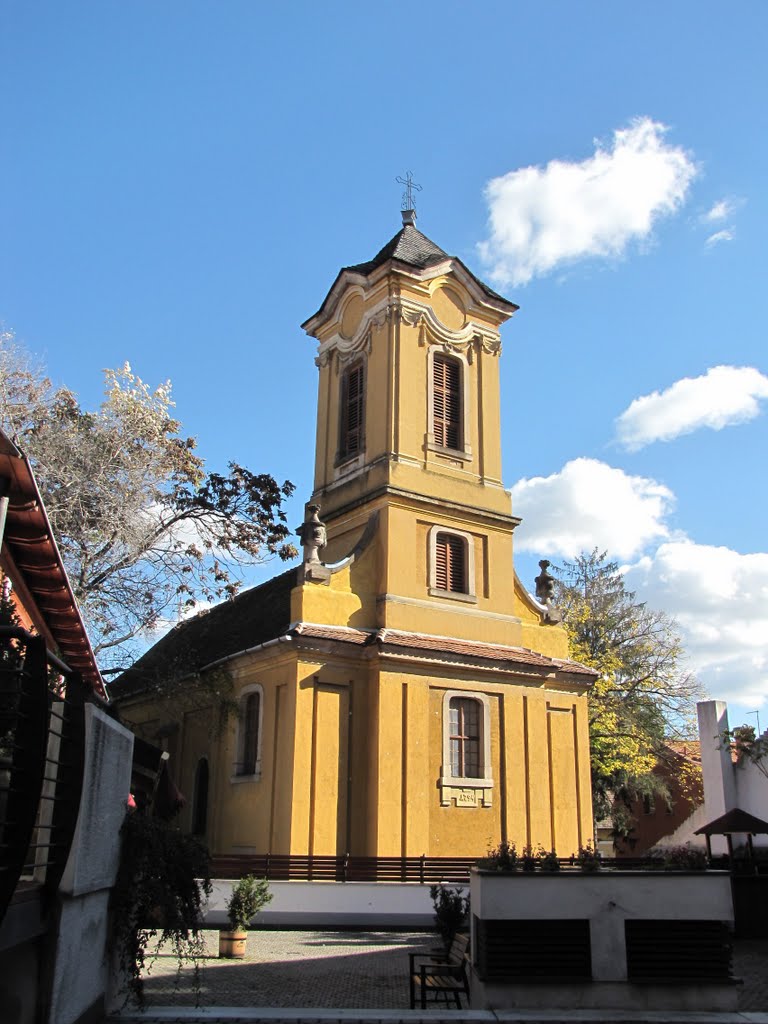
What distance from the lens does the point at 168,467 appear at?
82.0 feet

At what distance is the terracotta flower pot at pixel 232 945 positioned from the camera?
14.7 m

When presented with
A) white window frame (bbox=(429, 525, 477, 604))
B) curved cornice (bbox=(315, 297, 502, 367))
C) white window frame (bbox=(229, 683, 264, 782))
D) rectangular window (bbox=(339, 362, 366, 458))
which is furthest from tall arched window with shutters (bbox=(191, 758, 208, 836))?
curved cornice (bbox=(315, 297, 502, 367))

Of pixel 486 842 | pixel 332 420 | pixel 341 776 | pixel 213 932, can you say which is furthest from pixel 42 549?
pixel 332 420

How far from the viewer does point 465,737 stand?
23.8 metres

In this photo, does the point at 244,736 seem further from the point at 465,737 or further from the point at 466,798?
the point at 466,798

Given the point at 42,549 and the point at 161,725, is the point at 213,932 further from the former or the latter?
the point at 161,725

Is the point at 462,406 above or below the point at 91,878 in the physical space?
above

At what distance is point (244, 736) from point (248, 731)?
8.0 inches

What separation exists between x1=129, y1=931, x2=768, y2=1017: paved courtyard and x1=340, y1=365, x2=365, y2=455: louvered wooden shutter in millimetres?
13817

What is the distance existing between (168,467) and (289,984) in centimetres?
1521

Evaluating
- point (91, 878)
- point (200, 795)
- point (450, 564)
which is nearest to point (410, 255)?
point (450, 564)

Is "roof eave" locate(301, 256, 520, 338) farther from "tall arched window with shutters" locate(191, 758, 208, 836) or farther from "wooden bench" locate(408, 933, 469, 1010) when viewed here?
"wooden bench" locate(408, 933, 469, 1010)

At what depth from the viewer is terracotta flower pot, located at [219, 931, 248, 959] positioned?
14.7 meters

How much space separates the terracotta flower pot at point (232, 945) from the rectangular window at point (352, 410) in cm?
1480
